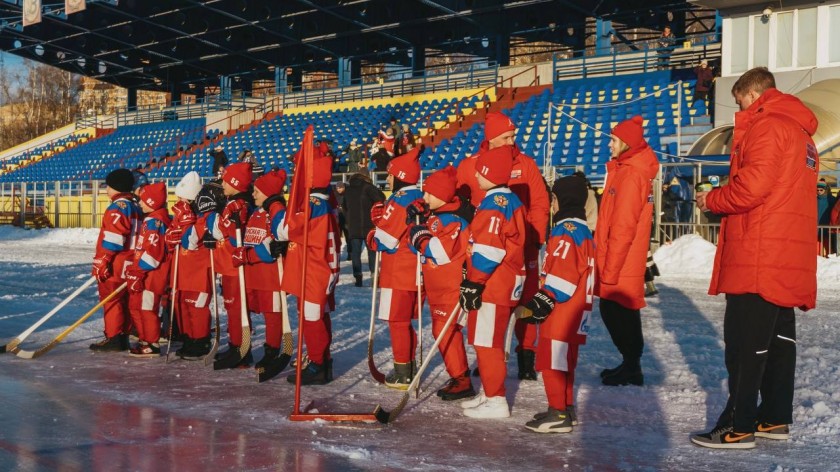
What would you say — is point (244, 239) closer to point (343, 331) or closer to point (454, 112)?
point (343, 331)

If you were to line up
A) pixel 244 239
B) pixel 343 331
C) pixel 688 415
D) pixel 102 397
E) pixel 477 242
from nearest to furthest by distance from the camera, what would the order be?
pixel 477 242 → pixel 688 415 → pixel 102 397 → pixel 244 239 → pixel 343 331

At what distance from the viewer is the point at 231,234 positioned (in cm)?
812

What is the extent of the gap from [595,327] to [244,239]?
430 centimetres

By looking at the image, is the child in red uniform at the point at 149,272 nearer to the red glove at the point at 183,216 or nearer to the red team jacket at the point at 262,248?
the red glove at the point at 183,216

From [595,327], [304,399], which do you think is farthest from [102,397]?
[595,327]

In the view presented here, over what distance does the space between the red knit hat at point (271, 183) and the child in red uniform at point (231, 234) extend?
0.40m

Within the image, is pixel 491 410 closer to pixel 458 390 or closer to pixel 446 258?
pixel 458 390

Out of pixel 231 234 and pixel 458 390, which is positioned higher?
pixel 231 234

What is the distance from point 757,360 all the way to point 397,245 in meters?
2.79

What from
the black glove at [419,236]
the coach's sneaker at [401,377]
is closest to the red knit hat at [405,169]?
the black glove at [419,236]

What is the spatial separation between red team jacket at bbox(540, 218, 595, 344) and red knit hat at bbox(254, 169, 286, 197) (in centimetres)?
278

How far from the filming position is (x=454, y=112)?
3231 cm

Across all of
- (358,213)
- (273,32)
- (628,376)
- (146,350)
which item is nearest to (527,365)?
(628,376)

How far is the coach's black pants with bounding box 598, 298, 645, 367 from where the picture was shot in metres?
7.21
